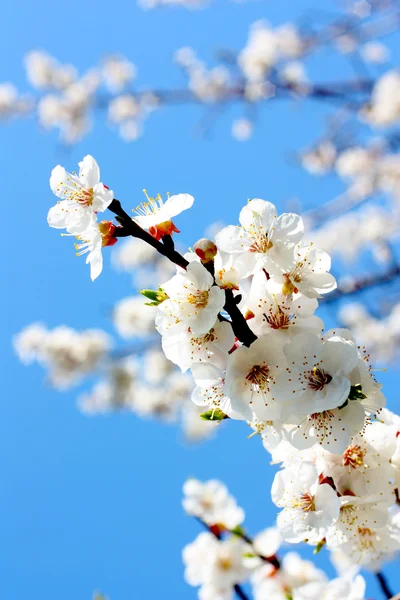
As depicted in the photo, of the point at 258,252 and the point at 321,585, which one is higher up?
the point at 258,252

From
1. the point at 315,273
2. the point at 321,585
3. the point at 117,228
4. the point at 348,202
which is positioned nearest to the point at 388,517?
the point at 321,585

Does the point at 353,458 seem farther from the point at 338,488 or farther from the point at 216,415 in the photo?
the point at 216,415

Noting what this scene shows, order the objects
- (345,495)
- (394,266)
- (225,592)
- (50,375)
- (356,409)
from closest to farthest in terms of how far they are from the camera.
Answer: (356,409) → (345,495) → (225,592) → (394,266) → (50,375)

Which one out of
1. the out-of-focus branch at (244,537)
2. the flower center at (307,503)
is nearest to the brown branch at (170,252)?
the flower center at (307,503)

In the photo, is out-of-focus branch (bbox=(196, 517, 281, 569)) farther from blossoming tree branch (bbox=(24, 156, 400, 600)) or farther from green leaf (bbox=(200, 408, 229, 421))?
green leaf (bbox=(200, 408, 229, 421))

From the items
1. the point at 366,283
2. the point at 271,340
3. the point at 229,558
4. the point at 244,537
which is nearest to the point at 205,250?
the point at 271,340

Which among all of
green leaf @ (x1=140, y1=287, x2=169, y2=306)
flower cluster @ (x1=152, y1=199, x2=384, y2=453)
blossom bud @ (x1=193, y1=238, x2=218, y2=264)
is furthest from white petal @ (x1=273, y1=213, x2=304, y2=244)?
green leaf @ (x1=140, y1=287, x2=169, y2=306)

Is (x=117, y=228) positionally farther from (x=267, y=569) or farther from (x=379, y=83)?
(x=379, y=83)
